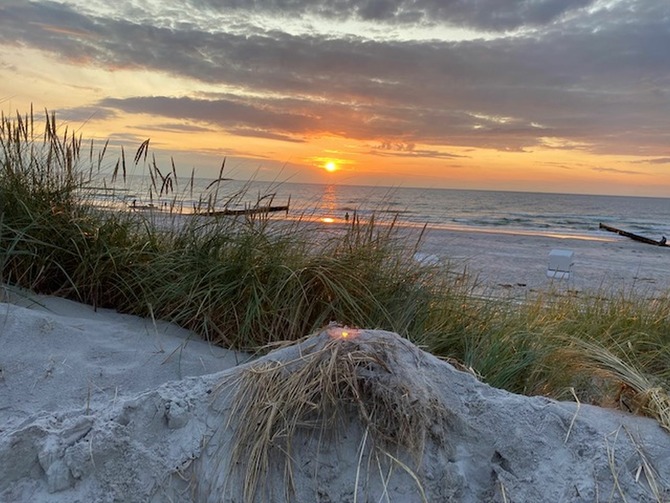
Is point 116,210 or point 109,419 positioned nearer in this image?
point 109,419

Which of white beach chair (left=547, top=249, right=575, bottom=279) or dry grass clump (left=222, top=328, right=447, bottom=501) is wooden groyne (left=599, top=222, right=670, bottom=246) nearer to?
white beach chair (left=547, top=249, right=575, bottom=279)

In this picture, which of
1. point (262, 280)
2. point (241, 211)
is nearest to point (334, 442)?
point (262, 280)

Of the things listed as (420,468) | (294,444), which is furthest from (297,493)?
(420,468)

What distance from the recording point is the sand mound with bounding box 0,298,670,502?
1.79 m

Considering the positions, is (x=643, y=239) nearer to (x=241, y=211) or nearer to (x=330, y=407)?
(x=241, y=211)

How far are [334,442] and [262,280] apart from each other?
1723mm

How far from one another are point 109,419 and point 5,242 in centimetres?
232

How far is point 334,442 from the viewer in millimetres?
1896

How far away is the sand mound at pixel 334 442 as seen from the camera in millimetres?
1789

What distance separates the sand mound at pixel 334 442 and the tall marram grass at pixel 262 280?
83 centimetres

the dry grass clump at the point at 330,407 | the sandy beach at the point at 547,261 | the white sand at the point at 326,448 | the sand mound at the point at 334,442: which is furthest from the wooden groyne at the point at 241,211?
the sandy beach at the point at 547,261

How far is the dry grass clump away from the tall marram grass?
1.18m

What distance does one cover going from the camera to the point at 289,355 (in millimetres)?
2193

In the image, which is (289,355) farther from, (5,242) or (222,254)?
(5,242)
